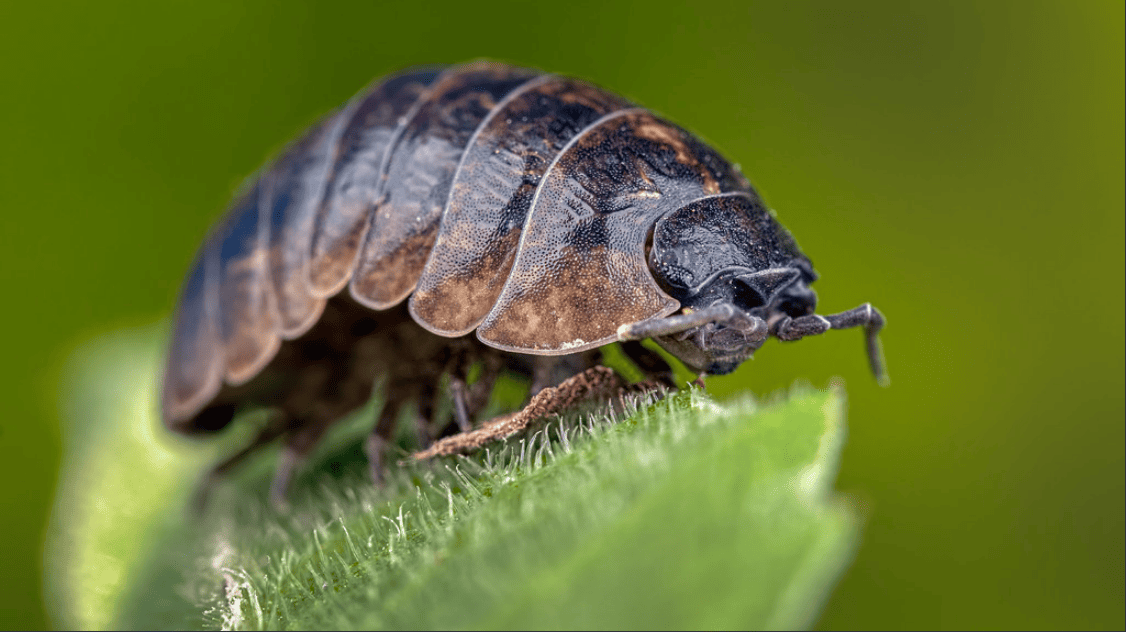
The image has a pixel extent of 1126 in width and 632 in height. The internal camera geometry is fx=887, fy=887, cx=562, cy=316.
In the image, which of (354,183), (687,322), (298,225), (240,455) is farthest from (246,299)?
(687,322)

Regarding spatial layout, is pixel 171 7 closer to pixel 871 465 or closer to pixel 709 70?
pixel 709 70

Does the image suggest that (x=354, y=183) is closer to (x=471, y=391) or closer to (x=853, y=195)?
(x=471, y=391)

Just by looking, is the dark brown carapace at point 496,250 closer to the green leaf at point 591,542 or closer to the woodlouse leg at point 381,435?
the woodlouse leg at point 381,435

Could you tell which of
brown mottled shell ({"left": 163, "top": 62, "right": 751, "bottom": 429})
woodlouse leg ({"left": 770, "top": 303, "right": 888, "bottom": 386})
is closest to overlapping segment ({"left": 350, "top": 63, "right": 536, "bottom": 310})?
brown mottled shell ({"left": 163, "top": 62, "right": 751, "bottom": 429})

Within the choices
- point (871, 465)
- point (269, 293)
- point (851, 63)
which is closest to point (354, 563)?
A: point (269, 293)

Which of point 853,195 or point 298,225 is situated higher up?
point 298,225

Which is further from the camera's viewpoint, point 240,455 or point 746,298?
point 240,455

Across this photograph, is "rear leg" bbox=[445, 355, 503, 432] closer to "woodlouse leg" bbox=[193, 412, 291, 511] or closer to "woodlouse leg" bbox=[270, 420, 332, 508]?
"woodlouse leg" bbox=[270, 420, 332, 508]
